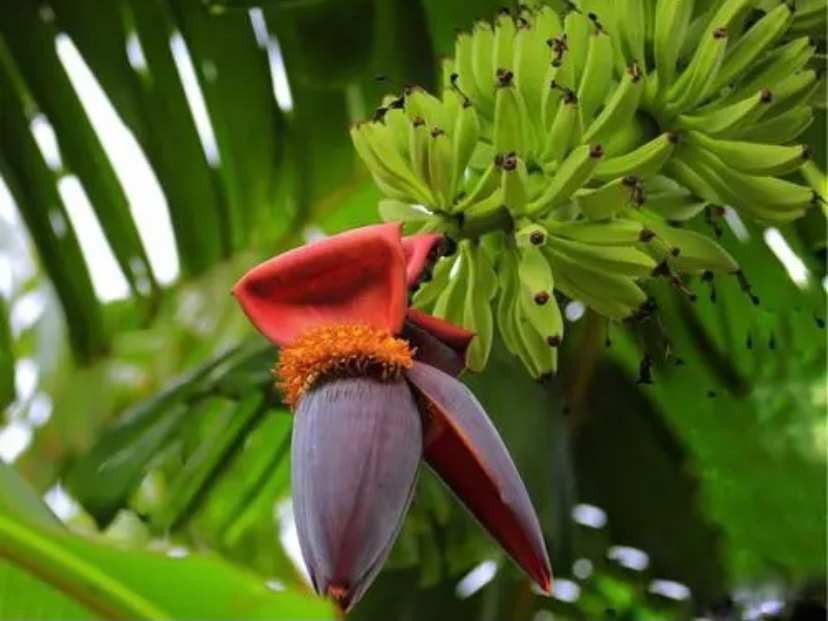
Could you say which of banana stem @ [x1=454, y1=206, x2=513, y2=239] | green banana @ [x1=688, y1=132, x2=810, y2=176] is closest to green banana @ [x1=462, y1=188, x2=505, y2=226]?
banana stem @ [x1=454, y1=206, x2=513, y2=239]

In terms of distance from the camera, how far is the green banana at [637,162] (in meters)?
0.54

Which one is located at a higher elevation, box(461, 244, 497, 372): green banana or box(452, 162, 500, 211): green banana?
box(452, 162, 500, 211): green banana

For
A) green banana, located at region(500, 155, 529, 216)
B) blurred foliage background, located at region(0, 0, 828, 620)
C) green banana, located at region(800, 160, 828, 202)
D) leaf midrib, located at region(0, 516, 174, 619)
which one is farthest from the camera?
blurred foliage background, located at region(0, 0, 828, 620)

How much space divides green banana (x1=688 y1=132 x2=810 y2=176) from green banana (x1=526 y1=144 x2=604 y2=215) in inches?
2.9

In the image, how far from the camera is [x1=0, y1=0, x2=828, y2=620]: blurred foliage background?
0.78m

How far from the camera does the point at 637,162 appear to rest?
546mm

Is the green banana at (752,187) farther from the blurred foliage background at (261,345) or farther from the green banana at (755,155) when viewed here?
the blurred foliage background at (261,345)

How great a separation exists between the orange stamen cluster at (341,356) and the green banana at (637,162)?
0.16 m

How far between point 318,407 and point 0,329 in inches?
20.8

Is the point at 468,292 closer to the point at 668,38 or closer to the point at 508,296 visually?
the point at 508,296

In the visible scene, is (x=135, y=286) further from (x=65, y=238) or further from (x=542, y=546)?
(x=542, y=546)

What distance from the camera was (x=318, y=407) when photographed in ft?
1.36

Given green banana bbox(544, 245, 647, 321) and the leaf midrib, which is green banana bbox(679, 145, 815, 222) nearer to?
green banana bbox(544, 245, 647, 321)

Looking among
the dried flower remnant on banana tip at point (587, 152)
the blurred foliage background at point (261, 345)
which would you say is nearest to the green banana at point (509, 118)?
the dried flower remnant on banana tip at point (587, 152)
